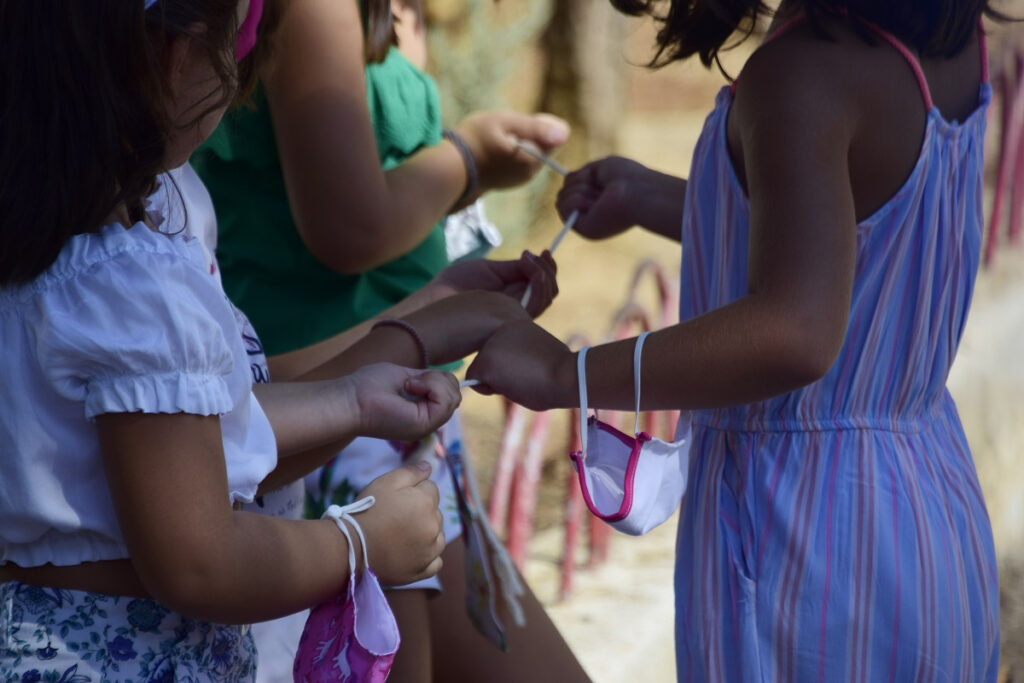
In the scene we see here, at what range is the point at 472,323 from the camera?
1.48 meters

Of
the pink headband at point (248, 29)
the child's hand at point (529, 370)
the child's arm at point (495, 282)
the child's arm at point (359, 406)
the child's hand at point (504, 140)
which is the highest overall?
the pink headband at point (248, 29)

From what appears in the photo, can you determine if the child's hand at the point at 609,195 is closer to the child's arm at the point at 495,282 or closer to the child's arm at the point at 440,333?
the child's arm at the point at 495,282

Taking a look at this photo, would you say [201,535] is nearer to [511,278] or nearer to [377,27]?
[511,278]

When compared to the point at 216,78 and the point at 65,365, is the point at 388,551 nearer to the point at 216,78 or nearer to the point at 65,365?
the point at 65,365

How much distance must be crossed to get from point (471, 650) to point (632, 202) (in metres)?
0.73

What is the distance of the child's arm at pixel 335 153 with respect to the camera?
1560 millimetres

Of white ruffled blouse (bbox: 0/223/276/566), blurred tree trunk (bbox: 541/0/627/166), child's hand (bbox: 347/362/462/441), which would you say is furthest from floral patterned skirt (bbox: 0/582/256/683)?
blurred tree trunk (bbox: 541/0/627/166)

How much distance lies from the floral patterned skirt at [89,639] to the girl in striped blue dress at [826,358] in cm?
45

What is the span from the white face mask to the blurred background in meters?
0.58

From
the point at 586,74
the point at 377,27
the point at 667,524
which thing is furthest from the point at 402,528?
the point at 586,74

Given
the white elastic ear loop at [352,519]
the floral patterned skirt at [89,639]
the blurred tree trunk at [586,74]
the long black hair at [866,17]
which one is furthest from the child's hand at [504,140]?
the blurred tree trunk at [586,74]

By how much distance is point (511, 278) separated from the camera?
5.37 ft

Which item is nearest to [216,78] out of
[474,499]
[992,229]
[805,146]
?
[805,146]

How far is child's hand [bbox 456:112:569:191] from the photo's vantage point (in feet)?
6.33
